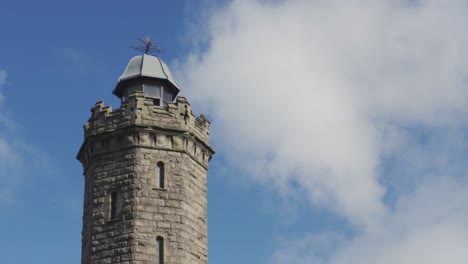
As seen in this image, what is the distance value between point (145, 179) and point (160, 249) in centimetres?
233

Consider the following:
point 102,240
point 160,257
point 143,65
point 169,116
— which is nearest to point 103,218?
point 102,240

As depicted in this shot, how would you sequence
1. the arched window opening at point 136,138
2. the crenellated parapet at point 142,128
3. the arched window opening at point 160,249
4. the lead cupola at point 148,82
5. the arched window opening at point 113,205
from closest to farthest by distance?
the arched window opening at point 160,249
the arched window opening at point 113,205
the arched window opening at point 136,138
the crenellated parapet at point 142,128
the lead cupola at point 148,82

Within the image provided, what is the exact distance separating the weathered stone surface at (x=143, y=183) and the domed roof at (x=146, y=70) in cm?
141

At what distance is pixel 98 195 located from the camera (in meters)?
25.5

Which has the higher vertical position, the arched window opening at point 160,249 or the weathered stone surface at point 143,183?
the weathered stone surface at point 143,183

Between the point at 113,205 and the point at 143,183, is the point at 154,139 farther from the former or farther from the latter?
the point at 113,205

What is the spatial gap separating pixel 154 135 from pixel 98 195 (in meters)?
2.68

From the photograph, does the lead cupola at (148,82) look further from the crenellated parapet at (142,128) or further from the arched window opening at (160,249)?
the arched window opening at (160,249)

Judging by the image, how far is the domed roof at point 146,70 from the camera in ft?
90.5

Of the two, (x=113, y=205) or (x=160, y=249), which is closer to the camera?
(x=160, y=249)

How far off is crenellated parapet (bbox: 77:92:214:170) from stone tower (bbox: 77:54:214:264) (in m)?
0.03

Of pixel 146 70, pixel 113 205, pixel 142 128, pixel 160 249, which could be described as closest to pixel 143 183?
pixel 113 205

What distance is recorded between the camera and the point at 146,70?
2769 centimetres

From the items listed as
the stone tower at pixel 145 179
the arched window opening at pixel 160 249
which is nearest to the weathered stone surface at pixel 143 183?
the stone tower at pixel 145 179
